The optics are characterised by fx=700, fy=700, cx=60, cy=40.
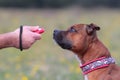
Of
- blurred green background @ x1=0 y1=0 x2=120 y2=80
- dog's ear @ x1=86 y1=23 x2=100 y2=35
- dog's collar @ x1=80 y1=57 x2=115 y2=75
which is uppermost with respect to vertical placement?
dog's ear @ x1=86 y1=23 x2=100 y2=35

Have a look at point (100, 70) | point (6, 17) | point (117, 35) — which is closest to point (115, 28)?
point (117, 35)

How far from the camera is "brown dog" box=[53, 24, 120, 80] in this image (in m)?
9.38

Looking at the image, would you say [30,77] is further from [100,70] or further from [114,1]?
[114,1]

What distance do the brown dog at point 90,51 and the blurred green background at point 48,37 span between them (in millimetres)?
1576

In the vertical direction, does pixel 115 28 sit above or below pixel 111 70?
below

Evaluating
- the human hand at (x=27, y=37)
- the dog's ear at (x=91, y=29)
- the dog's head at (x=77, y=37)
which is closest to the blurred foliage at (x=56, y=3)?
the dog's head at (x=77, y=37)

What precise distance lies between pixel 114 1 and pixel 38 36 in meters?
28.4

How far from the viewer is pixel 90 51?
9.66 metres

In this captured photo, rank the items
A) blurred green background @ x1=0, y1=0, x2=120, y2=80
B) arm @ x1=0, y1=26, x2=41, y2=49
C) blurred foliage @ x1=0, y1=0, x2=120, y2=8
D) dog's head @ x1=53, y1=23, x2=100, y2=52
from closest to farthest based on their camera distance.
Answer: arm @ x1=0, y1=26, x2=41, y2=49 < dog's head @ x1=53, y1=23, x2=100, y2=52 < blurred green background @ x1=0, y1=0, x2=120, y2=80 < blurred foliage @ x1=0, y1=0, x2=120, y2=8

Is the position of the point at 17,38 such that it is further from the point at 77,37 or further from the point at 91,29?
the point at 91,29

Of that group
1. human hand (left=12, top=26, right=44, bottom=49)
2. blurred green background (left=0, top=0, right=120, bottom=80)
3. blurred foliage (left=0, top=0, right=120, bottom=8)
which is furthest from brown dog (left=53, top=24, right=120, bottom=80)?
blurred foliage (left=0, top=0, right=120, bottom=8)

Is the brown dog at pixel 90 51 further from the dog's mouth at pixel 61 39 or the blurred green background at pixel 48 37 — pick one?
the blurred green background at pixel 48 37

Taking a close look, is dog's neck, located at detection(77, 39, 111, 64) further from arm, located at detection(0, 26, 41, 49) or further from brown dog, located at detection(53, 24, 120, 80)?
arm, located at detection(0, 26, 41, 49)

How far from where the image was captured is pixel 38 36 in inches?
354
